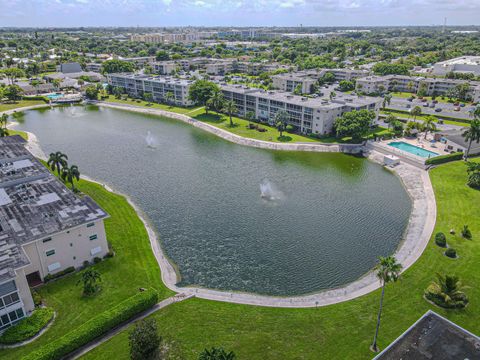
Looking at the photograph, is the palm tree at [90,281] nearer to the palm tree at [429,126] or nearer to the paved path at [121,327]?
the paved path at [121,327]

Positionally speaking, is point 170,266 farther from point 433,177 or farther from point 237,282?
point 433,177

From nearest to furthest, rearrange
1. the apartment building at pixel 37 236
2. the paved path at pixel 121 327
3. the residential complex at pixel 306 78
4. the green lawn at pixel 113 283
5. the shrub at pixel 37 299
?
the paved path at pixel 121 327
the apartment building at pixel 37 236
the green lawn at pixel 113 283
the shrub at pixel 37 299
the residential complex at pixel 306 78

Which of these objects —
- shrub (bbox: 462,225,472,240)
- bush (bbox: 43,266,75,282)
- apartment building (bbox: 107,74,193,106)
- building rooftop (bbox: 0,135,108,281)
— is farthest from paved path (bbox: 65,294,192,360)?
apartment building (bbox: 107,74,193,106)

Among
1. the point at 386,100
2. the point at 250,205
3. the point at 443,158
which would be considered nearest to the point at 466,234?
the point at 443,158

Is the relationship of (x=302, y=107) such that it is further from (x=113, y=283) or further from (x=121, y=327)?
(x=121, y=327)

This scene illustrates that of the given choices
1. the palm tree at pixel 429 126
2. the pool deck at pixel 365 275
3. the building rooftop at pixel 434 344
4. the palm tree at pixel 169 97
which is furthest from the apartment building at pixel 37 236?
the palm tree at pixel 169 97

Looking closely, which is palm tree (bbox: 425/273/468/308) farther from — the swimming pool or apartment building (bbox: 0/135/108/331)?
the swimming pool

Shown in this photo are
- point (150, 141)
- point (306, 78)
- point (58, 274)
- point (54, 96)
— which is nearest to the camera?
point (58, 274)
